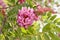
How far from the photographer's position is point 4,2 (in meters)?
0.95

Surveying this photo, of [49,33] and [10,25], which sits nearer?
[49,33]

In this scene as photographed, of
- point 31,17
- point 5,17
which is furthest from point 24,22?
point 5,17

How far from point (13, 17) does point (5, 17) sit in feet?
0.11

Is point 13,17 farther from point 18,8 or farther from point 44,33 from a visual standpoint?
point 44,33

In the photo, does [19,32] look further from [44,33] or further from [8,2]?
[8,2]

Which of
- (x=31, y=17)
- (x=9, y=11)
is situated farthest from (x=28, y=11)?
(x=9, y=11)

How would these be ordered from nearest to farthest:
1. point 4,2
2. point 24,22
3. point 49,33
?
1. point 49,33
2. point 24,22
3. point 4,2

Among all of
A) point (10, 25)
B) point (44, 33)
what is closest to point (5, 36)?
point (10, 25)

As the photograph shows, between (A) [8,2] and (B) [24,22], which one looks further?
(A) [8,2]

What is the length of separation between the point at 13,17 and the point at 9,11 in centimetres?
5

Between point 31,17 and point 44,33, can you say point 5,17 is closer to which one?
point 31,17

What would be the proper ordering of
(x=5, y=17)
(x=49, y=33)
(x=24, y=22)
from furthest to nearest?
(x=5, y=17) < (x=24, y=22) < (x=49, y=33)

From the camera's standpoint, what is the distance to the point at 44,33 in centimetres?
64

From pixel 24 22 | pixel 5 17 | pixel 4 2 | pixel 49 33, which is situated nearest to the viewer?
pixel 49 33
